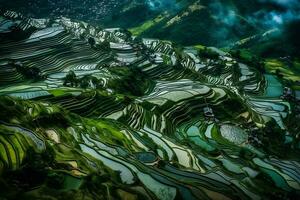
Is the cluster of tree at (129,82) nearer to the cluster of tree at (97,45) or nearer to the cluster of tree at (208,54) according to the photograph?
the cluster of tree at (97,45)

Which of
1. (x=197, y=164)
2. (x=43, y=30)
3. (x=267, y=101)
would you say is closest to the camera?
(x=197, y=164)

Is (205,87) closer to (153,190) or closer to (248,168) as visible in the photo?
(248,168)

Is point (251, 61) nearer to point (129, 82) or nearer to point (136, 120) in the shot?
point (129, 82)

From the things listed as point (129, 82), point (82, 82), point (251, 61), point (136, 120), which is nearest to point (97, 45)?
point (129, 82)

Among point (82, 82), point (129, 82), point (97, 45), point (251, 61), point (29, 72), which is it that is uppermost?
point (29, 72)

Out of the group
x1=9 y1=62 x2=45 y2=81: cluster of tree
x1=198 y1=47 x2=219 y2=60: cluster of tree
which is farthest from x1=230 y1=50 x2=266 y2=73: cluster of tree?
x1=9 y1=62 x2=45 y2=81: cluster of tree

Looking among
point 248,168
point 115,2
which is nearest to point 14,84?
point 248,168

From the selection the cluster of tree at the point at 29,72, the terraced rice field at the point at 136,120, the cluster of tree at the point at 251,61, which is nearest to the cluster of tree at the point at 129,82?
the terraced rice field at the point at 136,120

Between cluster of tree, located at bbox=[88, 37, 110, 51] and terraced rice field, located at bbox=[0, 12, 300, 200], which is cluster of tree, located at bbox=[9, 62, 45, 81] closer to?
terraced rice field, located at bbox=[0, 12, 300, 200]
